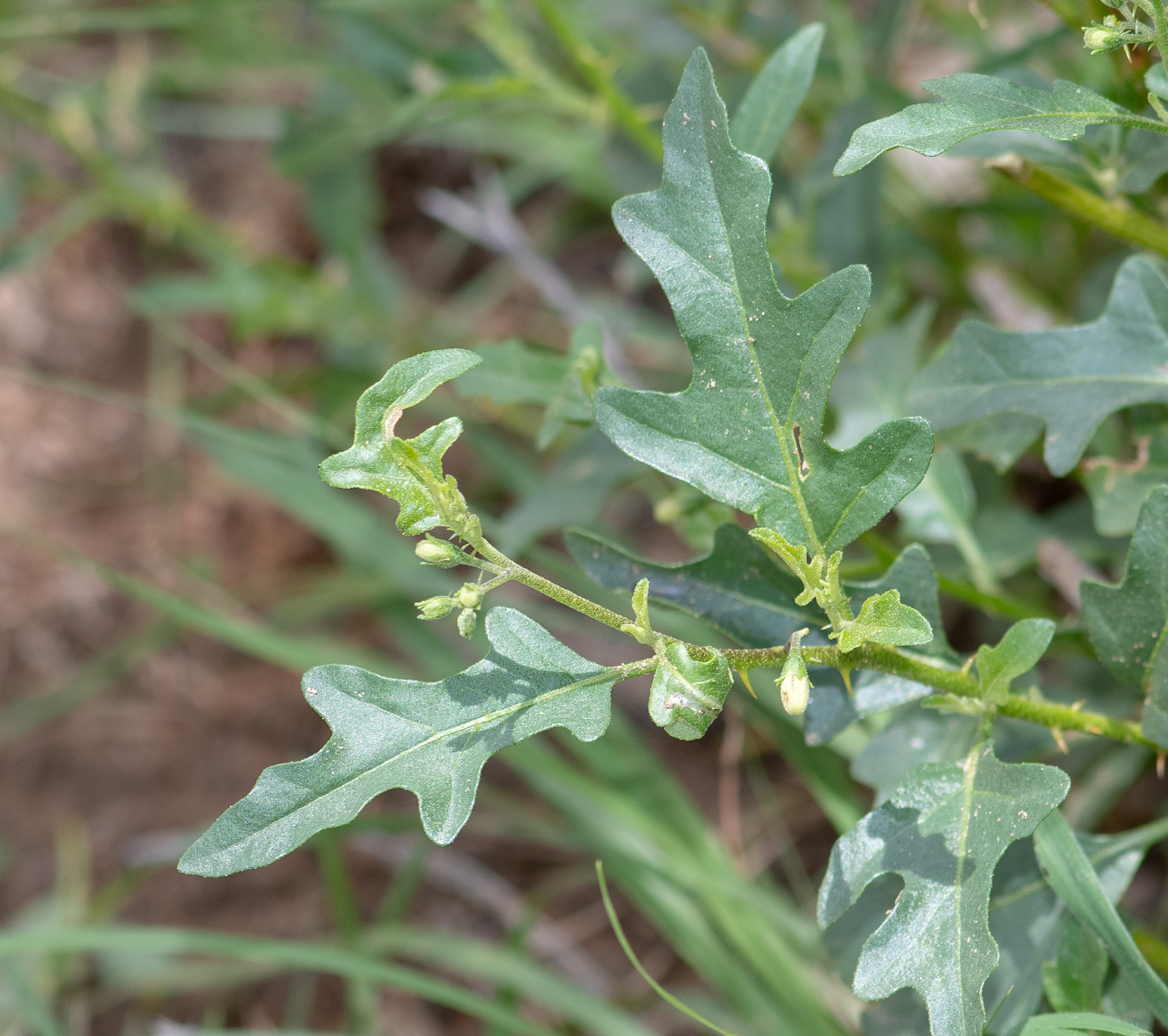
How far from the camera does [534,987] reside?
1933 millimetres

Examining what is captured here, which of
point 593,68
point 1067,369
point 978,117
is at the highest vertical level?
point 978,117

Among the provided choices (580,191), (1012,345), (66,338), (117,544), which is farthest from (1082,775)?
(66,338)

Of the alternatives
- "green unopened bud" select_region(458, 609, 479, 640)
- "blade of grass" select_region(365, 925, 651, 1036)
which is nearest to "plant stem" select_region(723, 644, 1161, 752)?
"green unopened bud" select_region(458, 609, 479, 640)

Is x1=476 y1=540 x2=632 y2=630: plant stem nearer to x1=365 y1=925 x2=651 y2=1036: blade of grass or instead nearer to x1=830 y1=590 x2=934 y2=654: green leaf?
x1=830 y1=590 x2=934 y2=654: green leaf

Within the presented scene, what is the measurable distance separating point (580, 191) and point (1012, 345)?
181cm

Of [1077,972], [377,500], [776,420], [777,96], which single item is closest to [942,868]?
[1077,972]

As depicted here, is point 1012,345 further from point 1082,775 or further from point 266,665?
point 266,665

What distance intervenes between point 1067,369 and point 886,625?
54 centimetres

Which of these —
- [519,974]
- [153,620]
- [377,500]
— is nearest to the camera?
[519,974]

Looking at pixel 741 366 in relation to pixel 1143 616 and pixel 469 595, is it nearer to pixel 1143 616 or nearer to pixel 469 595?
pixel 469 595

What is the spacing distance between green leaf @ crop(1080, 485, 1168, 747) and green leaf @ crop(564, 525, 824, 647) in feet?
1.08

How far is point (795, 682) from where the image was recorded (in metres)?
0.96

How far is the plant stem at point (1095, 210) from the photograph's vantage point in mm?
1310

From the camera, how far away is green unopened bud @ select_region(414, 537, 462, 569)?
0.97 metres
